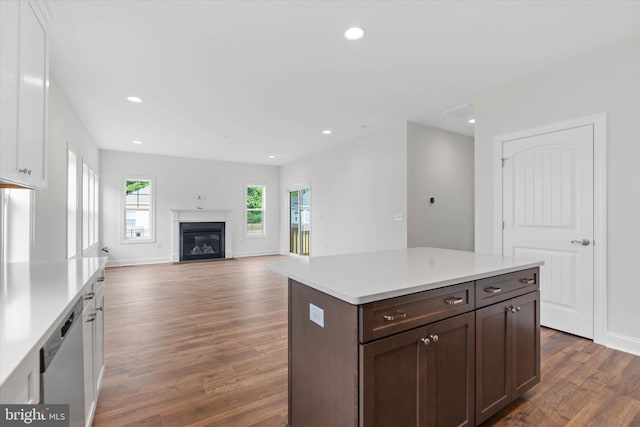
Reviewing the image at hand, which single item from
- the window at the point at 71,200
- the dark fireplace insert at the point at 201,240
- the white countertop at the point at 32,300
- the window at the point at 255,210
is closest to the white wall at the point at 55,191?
the window at the point at 71,200

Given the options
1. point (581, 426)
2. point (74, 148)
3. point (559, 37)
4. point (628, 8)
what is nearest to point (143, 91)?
point (74, 148)

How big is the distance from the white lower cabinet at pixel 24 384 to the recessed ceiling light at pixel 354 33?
2730 mm

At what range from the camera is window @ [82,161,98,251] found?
511cm

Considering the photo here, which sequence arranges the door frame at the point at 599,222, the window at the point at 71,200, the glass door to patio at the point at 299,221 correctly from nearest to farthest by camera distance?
1. the door frame at the point at 599,222
2. the window at the point at 71,200
3. the glass door to patio at the point at 299,221

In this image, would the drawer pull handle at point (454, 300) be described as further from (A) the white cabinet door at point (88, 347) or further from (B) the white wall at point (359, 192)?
(B) the white wall at point (359, 192)

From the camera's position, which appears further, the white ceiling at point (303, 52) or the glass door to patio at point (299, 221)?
the glass door to patio at point (299, 221)

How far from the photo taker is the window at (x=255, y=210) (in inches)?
343

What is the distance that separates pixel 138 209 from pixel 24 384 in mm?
7499

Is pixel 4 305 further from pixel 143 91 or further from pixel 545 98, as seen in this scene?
pixel 545 98

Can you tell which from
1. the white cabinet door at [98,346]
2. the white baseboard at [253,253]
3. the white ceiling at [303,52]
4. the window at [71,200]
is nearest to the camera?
the white cabinet door at [98,346]

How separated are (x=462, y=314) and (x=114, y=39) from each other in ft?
10.9

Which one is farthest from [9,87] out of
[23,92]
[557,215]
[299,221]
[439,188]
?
[299,221]

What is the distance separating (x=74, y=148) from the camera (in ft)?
14.1

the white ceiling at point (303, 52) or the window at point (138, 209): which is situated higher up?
the white ceiling at point (303, 52)
